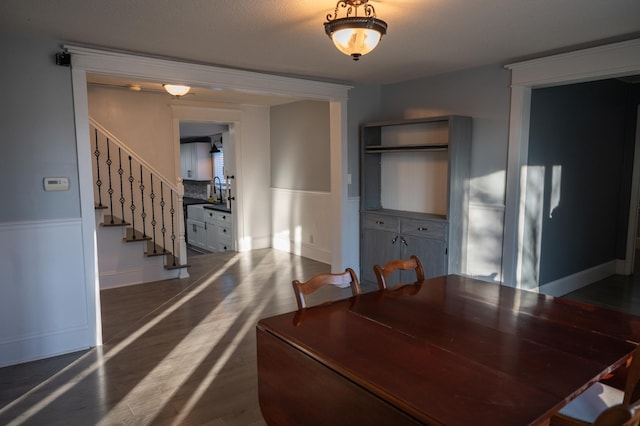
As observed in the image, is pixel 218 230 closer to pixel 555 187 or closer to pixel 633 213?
pixel 555 187

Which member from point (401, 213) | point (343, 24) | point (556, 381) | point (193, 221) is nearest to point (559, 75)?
point (401, 213)

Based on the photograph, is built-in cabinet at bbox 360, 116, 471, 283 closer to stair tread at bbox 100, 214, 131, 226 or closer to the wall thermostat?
stair tread at bbox 100, 214, 131, 226

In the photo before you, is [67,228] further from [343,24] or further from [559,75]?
[559,75]

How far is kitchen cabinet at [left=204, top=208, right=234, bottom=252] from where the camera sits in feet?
24.3

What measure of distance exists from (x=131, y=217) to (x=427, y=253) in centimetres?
376

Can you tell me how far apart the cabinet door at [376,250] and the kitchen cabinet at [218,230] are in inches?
118

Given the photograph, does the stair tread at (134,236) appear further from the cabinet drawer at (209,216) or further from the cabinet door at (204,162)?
the cabinet door at (204,162)

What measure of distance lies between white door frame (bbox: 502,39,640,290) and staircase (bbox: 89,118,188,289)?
3.71 m

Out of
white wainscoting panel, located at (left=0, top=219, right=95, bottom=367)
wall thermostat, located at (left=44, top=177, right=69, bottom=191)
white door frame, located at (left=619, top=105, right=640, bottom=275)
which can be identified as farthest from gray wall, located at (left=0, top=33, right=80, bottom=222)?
white door frame, located at (left=619, top=105, right=640, bottom=275)

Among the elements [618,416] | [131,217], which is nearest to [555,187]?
[618,416]

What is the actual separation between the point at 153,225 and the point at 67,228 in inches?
91.1

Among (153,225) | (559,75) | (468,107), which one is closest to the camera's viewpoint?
(559,75)

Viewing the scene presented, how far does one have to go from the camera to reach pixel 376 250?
4867 millimetres

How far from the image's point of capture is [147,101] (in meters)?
5.75
